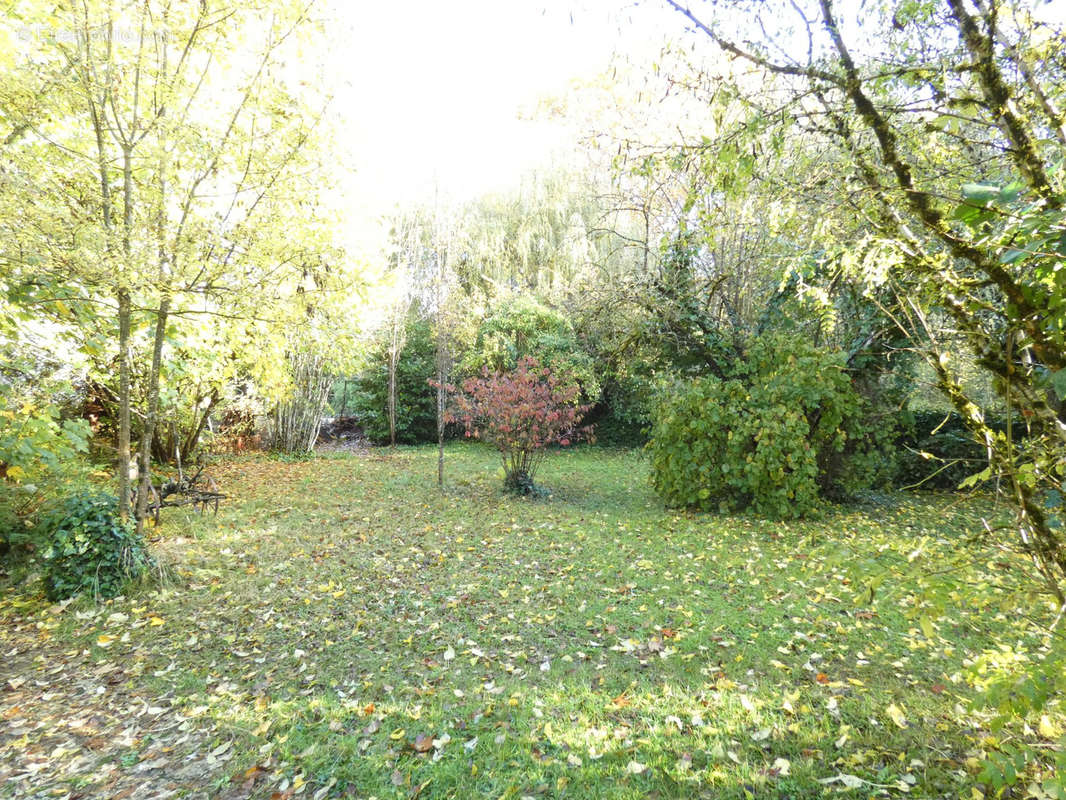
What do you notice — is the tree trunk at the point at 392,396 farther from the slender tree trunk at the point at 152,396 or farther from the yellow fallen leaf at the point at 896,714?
the yellow fallen leaf at the point at 896,714

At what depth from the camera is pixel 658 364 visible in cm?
838

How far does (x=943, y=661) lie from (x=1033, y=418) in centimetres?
253

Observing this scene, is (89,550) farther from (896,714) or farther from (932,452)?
(932,452)

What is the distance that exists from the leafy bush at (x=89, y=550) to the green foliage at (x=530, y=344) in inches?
338

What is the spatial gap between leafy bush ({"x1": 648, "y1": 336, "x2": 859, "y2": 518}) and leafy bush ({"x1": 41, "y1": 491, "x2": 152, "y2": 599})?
5798 mm

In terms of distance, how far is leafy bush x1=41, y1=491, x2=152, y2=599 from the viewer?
4.25 meters

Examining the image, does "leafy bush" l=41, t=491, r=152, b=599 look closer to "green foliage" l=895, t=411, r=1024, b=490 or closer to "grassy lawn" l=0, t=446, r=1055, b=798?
"grassy lawn" l=0, t=446, r=1055, b=798

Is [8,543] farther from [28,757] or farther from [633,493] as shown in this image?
[633,493]

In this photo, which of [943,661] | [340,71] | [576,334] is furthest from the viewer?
[576,334]

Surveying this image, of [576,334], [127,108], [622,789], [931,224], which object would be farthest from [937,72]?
[576,334]

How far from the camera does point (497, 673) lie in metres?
3.27

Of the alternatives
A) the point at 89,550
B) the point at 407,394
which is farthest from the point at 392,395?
the point at 89,550

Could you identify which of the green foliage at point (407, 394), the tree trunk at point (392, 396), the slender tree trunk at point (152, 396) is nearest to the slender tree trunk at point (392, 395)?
the tree trunk at point (392, 396)

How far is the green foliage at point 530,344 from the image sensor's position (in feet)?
41.4
